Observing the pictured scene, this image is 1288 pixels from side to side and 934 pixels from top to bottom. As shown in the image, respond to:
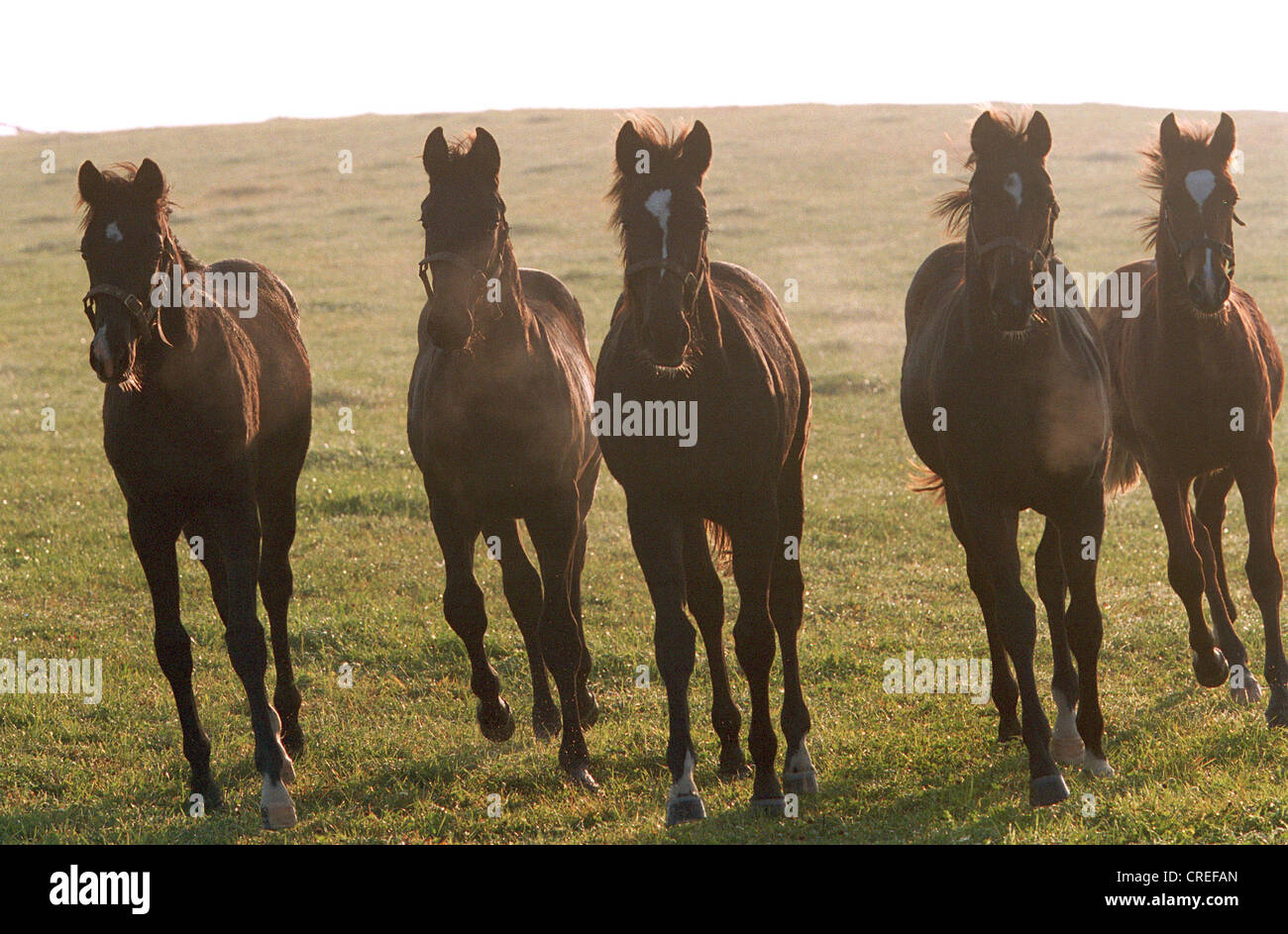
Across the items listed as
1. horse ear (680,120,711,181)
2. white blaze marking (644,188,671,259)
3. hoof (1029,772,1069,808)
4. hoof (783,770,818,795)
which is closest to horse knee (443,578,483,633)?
hoof (783,770,818,795)

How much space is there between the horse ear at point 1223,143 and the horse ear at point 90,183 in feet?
19.4

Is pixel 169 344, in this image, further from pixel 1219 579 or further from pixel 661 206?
pixel 1219 579

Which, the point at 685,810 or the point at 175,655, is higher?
the point at 175,655

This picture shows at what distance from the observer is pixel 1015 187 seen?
Result: 5.91m

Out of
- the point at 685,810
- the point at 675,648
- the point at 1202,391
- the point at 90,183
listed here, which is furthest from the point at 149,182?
the point at 1202,391

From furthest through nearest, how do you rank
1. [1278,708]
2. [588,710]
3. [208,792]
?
Answer: 1. [588,710]
2. [1278,708]
3. [208,792]

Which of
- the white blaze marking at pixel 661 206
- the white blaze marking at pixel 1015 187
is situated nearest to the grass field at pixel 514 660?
the white blaze marking at pixel 661 206

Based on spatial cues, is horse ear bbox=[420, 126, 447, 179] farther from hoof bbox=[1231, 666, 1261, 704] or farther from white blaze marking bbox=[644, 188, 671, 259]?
hoof bbox=[1231, 666, 1261, 704]

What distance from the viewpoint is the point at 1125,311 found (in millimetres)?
8641

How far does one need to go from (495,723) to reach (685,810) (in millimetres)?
1721

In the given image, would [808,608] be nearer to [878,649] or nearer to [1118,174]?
[878,649]

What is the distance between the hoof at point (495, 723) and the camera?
24.3 feet

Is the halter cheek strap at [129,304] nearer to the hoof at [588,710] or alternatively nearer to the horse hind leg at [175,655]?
the horse hind leg at [175,655]

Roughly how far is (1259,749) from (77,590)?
8.95 metres
